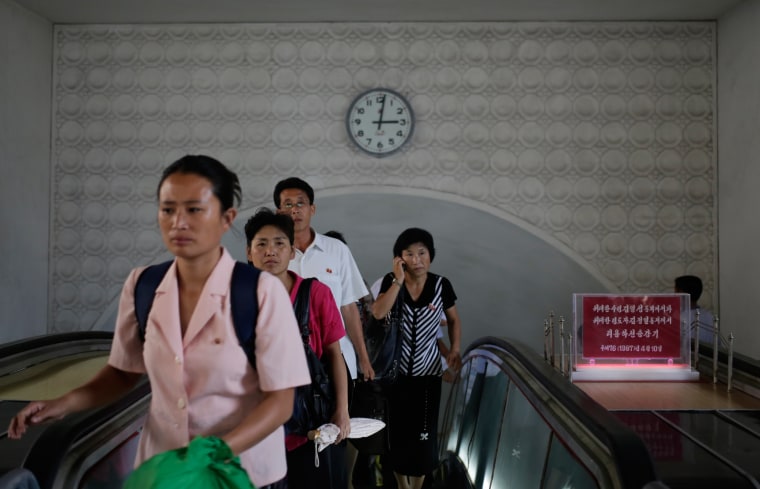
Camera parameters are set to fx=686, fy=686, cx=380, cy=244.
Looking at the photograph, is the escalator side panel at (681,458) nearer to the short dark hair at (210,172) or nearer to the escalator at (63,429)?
the short dark hair at (210,172)

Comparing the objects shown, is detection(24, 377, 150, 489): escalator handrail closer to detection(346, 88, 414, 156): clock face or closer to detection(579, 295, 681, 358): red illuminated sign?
detection(579, 295, 681, 358): red illuminated sign

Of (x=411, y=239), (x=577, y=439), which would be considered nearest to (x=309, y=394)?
(x=577, y=439)

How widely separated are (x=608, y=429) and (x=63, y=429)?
159 centimetres

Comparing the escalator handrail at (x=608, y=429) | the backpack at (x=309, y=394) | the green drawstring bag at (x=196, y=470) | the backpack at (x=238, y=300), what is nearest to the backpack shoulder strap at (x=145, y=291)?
the backpack at (x=238, y=300)

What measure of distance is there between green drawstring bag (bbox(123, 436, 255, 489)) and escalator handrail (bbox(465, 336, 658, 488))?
3.30 ft

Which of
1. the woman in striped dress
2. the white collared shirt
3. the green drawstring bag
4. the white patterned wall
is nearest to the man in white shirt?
the white collared shirt

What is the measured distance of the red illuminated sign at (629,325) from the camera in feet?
12.5

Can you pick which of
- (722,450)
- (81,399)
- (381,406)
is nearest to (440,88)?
(381,406)

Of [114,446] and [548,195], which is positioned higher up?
[548,195]

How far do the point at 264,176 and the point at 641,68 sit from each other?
359cm

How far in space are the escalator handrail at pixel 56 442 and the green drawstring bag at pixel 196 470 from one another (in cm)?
85

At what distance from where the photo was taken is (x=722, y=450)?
8.61 feet

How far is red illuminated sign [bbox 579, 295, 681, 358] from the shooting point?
3.80 meters

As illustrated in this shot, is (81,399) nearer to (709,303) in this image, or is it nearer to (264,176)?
(264,176)
